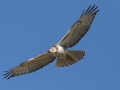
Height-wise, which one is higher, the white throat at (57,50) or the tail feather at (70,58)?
the white throat at (57,50)

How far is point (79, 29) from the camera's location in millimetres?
25656

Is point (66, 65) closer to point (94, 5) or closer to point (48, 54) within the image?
point (48, 54)

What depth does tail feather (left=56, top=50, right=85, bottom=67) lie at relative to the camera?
82.7 feet

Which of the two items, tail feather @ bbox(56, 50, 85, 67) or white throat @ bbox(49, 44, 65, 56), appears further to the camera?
white throat @ bbox(49, 44, 65, 56)

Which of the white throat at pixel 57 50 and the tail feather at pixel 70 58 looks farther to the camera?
the white throat at pixel 57 50

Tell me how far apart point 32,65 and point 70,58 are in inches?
87.6

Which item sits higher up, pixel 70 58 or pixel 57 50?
pixel 57 50

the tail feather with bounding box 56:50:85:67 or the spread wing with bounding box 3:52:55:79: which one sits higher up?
the spread wing with bounding box 3:52:55:79

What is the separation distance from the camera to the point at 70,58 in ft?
83.4

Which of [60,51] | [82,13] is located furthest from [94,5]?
[60,51]

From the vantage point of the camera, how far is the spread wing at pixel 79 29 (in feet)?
83.9

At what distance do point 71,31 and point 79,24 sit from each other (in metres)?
0.43

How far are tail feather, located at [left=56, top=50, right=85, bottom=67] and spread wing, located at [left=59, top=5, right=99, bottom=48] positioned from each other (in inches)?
21.8

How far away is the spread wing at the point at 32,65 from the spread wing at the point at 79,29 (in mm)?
935
